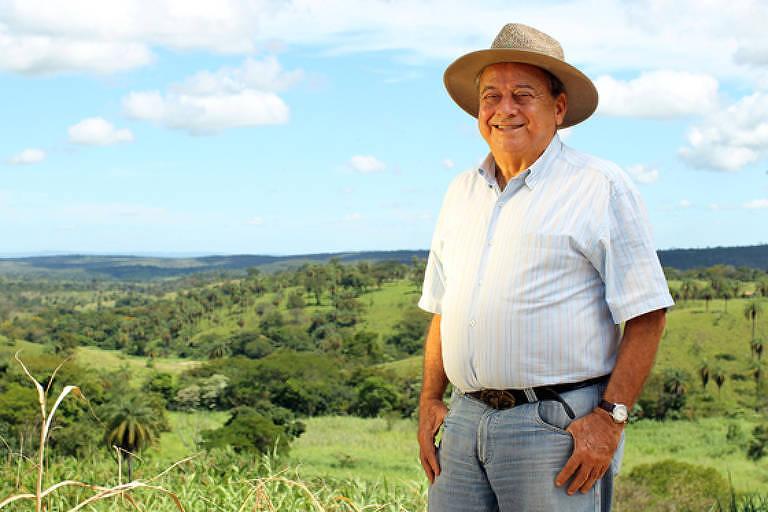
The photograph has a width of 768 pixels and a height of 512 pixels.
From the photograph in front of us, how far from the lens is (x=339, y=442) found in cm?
5425

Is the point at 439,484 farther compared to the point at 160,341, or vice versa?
the point at 160,341

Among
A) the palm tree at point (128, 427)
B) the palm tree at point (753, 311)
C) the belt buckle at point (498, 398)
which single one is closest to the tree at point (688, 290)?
the palm tree at point (753, 311)

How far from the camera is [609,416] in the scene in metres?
2.45

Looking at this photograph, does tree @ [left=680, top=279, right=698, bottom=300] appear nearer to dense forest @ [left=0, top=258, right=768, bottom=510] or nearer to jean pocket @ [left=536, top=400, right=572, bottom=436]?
dense forest @ [left=0, top=258, right=768, bottom=510]

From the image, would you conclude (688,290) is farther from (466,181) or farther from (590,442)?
(590,442)

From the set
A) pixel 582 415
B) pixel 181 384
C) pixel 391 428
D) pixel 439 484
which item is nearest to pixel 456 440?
pixel 439 484

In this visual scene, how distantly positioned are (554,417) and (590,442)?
11 cm

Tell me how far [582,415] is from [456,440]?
38 centimetres

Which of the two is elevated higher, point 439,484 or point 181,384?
point 439,484

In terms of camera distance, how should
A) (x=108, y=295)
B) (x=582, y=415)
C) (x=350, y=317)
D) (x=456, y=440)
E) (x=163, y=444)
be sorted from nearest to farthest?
(x=582, y=415), (x=456, y=440), (x=163, y=444), (x=350, y=317), (x=108, y=295)

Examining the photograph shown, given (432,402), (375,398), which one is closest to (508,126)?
(432,402)

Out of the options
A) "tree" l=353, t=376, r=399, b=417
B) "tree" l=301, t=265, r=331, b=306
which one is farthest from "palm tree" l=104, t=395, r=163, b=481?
"tree" l=301, t=265, r=331, b=306

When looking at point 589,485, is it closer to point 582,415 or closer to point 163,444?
point 582,415

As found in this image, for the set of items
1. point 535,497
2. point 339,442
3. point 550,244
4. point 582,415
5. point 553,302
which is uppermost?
point 550,244
